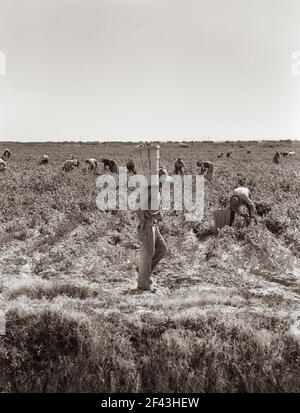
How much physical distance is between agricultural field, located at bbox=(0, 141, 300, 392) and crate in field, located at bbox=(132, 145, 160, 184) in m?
1.80

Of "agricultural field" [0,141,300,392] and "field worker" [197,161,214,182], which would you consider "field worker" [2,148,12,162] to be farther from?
"agricultural field" [0,141,300,392]

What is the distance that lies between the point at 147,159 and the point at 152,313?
6.72ft

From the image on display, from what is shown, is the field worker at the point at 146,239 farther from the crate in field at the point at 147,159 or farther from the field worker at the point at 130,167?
the field worker at the point at 130,167

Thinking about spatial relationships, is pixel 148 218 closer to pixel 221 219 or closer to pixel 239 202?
pixel 221 219

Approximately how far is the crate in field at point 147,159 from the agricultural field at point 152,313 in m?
1.80

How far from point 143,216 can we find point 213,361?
2.51m

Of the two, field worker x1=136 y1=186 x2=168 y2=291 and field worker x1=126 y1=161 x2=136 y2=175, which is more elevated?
field worker x1=126 y1=161 x2=136 y2=175

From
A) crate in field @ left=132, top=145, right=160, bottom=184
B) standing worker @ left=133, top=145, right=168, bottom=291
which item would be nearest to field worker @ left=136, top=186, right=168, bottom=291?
standing worker @ left=133, top=145, right=168, bottom=291

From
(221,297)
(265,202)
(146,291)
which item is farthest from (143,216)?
(265,202)

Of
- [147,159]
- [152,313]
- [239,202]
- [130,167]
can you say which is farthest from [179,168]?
[152,313]

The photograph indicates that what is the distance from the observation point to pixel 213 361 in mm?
5512

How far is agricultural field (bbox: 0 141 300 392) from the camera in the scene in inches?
217

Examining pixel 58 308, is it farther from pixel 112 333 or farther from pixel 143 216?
pixel 143 216
